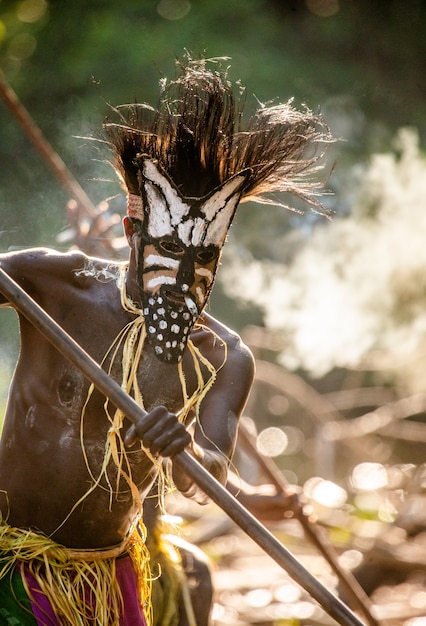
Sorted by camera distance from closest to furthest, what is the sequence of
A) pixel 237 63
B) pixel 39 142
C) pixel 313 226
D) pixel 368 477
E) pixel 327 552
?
pixel 327 552 < pixel 39 142 < pixel 368 477 < pixel 237 63 < pixel 313 226

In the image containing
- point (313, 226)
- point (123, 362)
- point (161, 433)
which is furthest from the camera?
point (313, 226)

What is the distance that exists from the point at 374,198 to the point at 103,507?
9.45 m

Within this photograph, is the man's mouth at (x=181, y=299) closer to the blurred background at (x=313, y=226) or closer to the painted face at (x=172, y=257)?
the painted face at (x=172, y=257)

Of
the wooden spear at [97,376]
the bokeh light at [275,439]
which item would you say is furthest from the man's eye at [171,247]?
the bokeh light at [275,439]

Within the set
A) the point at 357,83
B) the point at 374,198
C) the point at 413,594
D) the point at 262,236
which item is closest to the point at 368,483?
the point at 413,594

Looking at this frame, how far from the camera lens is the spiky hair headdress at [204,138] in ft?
8.95

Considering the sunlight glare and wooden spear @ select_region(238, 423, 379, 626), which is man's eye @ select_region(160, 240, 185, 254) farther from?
the sunlight glare

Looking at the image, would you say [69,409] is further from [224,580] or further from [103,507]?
[224,580]

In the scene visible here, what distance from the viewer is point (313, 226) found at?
12695mm

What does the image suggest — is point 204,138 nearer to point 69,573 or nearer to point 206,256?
point 206,256

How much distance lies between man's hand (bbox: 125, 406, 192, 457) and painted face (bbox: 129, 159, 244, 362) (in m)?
0.36

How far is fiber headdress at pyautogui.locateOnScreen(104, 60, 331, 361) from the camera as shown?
2.69 m

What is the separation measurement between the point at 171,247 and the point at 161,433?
61 cm

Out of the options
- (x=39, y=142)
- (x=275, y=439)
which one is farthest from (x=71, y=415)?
(x=275, y=439)
